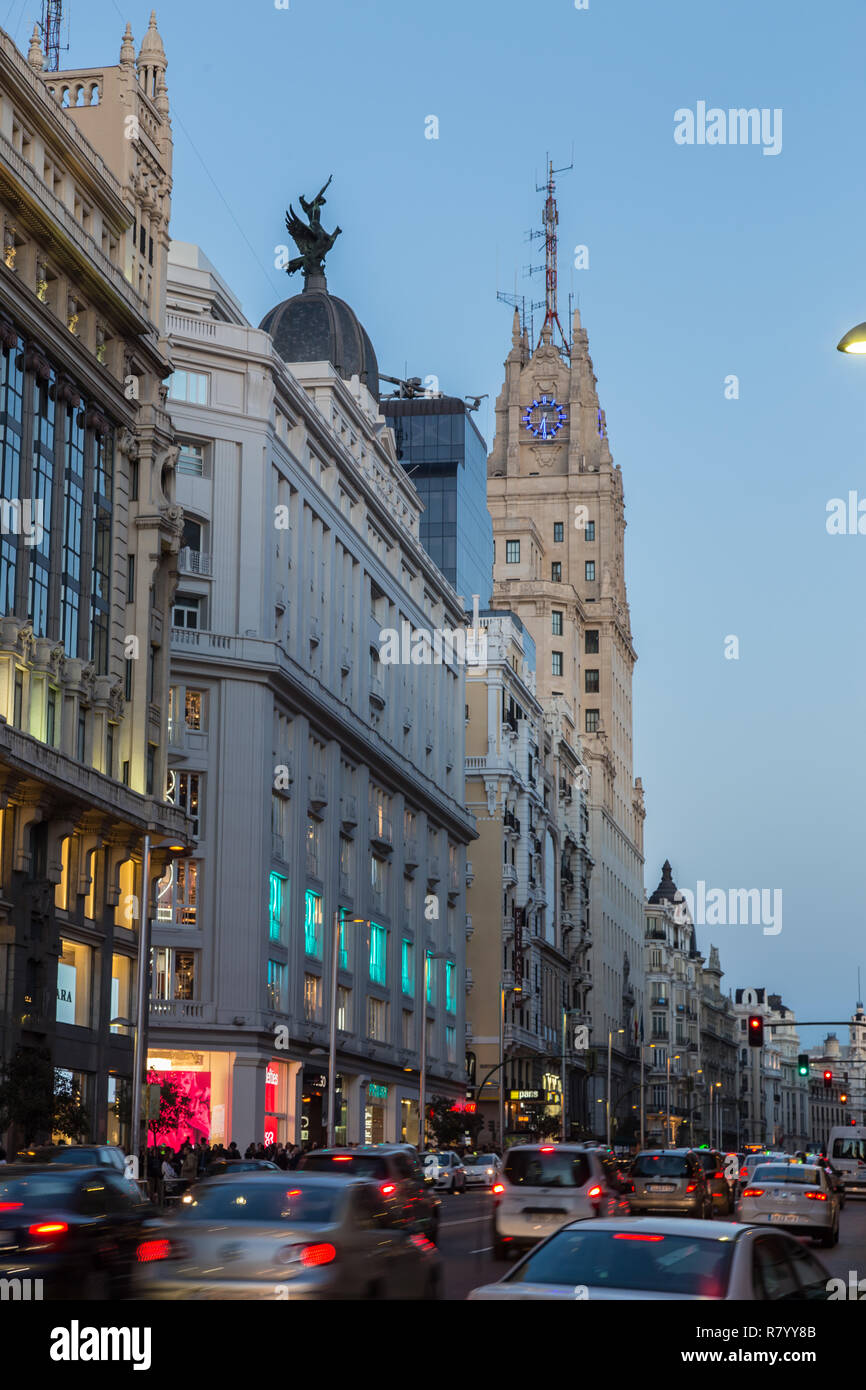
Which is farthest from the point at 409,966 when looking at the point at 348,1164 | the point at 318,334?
the point at 348,1164

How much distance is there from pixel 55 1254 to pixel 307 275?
87869 millimetres

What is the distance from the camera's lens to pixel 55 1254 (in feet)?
52.4

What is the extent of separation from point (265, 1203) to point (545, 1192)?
1256cm

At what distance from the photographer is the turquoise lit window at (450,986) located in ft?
306

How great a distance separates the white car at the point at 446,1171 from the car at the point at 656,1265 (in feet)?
166

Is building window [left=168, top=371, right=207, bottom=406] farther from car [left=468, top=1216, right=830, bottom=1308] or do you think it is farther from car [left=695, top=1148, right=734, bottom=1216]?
car [left=468, top=1216, right=830, bottom=1308]

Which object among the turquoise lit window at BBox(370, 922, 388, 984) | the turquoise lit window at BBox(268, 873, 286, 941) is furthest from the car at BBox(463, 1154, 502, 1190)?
the turquoise lit window at BBox(370, 922, 388, 984)

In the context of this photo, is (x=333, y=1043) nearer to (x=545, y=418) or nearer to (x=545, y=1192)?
(x=545, y=1192)

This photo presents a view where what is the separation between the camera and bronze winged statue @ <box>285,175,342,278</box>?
97188 millimetres

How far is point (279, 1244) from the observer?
14648mm

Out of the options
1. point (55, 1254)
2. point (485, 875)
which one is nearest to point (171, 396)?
point (485, 875)

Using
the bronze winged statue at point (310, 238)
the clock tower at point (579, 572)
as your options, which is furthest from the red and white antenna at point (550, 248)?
the bronze winged statue at point (310, 238)

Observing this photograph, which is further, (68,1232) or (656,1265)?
(68,1232)

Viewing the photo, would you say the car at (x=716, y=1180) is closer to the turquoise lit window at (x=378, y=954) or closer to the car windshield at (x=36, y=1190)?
the car windshield at (x=36, y=1190)
